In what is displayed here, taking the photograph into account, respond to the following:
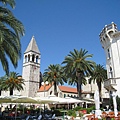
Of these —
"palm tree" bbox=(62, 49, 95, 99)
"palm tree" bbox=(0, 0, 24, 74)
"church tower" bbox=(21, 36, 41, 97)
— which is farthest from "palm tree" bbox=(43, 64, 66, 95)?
"palm tree" bbox=(0, 0, 24, 74)

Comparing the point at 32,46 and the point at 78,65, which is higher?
the point at 32,46

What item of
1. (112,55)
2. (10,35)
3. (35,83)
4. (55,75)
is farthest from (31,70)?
(10,35)

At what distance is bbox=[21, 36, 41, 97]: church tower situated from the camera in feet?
194

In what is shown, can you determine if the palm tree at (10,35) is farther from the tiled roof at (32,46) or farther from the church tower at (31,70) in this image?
the tiled roof at (32,46)

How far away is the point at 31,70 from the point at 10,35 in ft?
161

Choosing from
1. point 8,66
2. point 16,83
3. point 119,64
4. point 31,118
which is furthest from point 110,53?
point 16,83

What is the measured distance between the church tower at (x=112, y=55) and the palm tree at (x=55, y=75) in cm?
1513

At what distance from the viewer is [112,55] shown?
27.2 metres

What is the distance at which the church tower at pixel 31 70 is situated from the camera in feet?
194

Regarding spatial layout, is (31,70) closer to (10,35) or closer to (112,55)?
(112,55)

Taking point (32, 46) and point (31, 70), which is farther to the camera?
point (32, 46)

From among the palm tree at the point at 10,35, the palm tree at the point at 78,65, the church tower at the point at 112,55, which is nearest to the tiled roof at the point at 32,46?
the palm tree at the point at 78,65

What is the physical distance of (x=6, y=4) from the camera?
42.9 ft

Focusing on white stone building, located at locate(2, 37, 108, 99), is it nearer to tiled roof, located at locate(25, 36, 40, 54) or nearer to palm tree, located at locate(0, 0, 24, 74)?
tiled roof, located at locate(25, 36, 40, 54)
